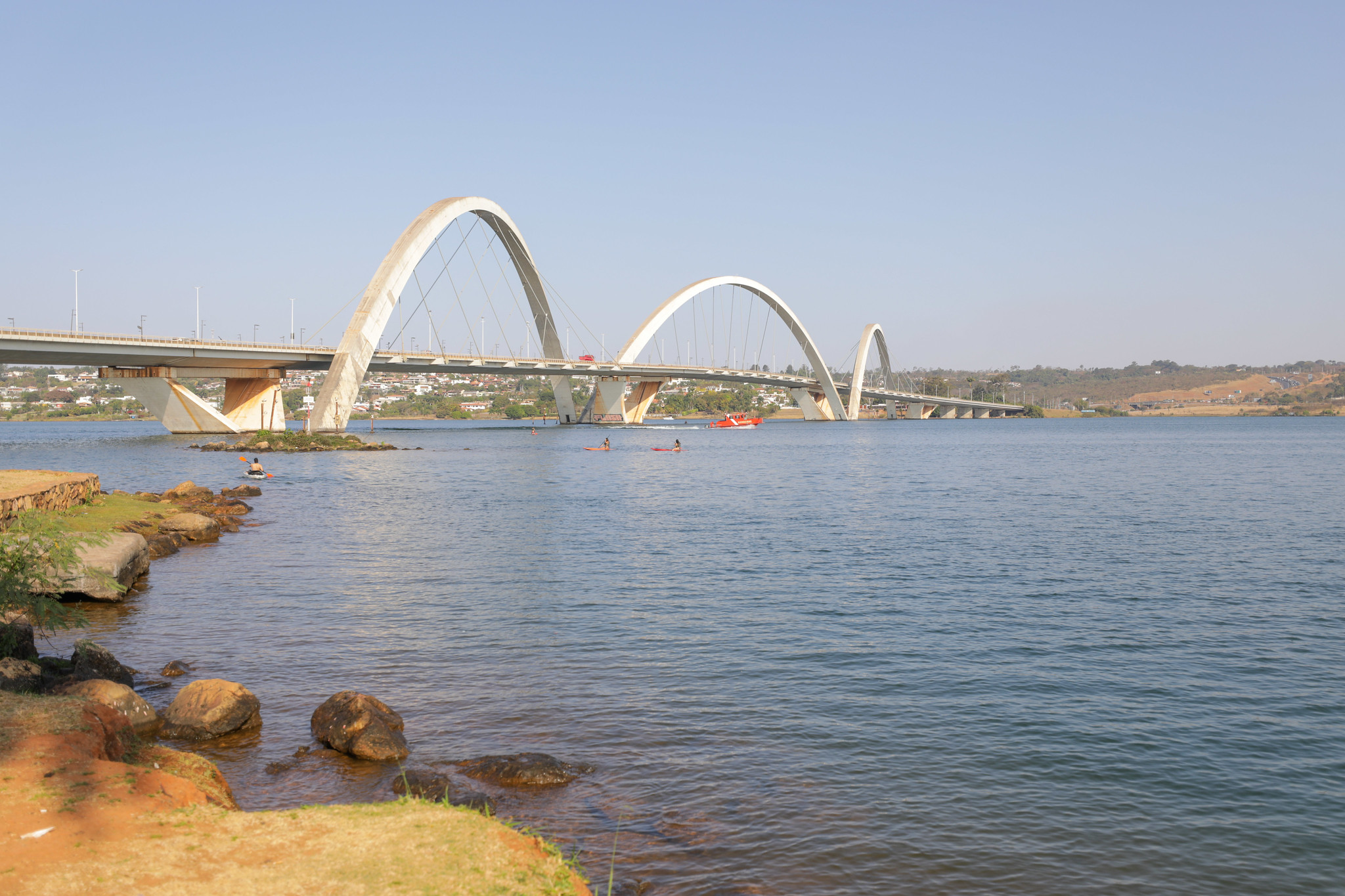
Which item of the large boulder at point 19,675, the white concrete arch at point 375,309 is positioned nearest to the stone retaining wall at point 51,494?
the large boulder at point 19,675

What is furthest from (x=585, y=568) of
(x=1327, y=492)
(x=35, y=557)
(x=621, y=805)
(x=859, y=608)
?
(x=1327, y=492)

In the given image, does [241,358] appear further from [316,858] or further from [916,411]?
[916,411]

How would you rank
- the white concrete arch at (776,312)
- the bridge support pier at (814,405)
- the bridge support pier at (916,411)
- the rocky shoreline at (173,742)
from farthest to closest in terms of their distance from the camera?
the bridge support pier at (916,411)
the bridge support pier at (814,405)
the white concrete arch at (776,312)
the rocky shoreline at (173,742)

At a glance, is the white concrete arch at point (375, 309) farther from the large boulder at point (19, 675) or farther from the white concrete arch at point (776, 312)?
the large boulder at point (19, 675)

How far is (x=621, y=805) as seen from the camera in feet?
28.3

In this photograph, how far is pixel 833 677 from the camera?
1282 centimetres

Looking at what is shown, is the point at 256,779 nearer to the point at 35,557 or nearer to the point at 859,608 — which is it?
the point at 35,557

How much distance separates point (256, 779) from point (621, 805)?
350 centimetres

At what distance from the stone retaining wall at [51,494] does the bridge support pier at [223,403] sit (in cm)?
5783

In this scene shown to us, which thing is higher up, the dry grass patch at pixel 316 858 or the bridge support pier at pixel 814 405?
the bridge support pier at pixel 814 405

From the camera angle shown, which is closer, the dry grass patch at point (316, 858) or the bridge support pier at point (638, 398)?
the dry grass patch at point (316, 858)

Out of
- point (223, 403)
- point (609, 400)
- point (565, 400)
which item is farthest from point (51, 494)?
point (565, 400)

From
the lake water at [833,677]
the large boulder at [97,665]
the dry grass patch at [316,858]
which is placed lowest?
the lake water at [833,677]

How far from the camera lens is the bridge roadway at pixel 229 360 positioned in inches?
2425
